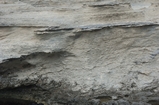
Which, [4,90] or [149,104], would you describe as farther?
[4,90]

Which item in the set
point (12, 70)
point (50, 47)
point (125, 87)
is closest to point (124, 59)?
point (125, 87)

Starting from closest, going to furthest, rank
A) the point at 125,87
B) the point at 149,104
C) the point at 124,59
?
the point at 149,104 → the point at 125,87 → the point at 124,59

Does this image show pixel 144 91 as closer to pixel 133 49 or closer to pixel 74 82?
pixel 133 49

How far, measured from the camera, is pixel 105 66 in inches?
134

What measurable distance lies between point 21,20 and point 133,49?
1.73m

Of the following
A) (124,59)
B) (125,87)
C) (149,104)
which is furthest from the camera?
(124,59)

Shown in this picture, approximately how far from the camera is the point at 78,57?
11.2ft

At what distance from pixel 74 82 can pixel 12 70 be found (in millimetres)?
909

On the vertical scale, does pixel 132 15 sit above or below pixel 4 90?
above

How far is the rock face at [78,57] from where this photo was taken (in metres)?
3.26

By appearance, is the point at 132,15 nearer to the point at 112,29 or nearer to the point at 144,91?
the point at 112,29

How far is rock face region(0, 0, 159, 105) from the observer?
3.26 meters

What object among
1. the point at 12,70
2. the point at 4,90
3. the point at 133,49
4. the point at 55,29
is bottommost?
the point at 4,90

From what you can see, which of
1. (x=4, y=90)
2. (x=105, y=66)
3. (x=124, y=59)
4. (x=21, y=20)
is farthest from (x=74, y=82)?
(x=21, y=20)
